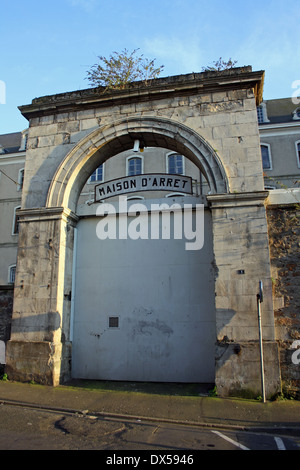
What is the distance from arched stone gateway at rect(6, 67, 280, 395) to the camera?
24.8ft

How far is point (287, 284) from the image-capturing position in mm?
7637

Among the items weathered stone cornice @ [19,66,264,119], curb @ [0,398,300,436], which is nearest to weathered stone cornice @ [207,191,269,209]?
weathered stone cornice @ [19,66,264,119]

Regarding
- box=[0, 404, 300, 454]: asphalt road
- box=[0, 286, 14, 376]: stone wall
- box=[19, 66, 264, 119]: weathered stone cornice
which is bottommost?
box=[0, 404, 300, 454]: asphalt road

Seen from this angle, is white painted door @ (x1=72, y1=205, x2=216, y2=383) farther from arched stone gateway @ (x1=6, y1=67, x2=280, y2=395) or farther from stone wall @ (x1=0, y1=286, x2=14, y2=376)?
stone wall @ (x1=0, y1=286, x2=14, y2=376)

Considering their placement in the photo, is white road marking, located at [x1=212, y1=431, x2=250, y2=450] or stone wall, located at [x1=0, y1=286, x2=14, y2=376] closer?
white road marking, located at [x1=212, y1=431, x2=250, y2=450]

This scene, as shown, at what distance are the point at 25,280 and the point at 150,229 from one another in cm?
342

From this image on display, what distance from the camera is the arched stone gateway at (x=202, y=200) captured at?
7.55 metres

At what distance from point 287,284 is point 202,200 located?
9.63ft

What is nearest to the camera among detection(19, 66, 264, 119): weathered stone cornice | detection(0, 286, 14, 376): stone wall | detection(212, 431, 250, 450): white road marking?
detection(212, 431, 250, 450): white road marking

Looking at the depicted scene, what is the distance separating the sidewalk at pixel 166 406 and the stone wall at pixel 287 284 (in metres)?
0.65

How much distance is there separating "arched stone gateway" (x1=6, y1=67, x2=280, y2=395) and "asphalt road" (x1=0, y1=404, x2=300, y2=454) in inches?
80.1

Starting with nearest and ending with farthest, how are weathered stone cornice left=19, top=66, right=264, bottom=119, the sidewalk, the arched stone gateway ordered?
1. the sidewalk
2. the arched stone gateway
3. weathered stone cornice left=19, top=66, right=264, bottom=119

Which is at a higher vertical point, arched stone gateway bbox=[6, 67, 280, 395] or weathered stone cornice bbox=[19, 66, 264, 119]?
weathered stone cornice bbox=[19, 66, 264, 119]
